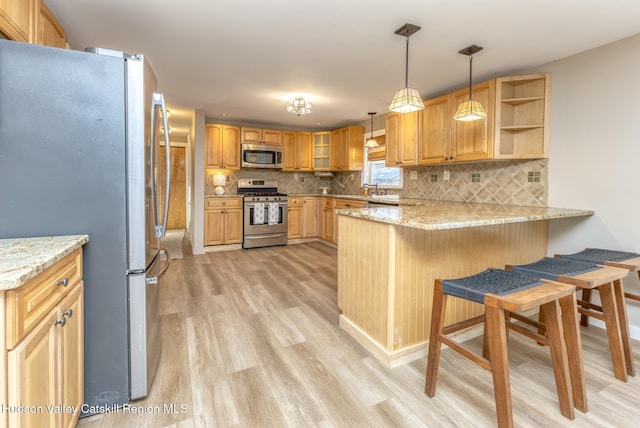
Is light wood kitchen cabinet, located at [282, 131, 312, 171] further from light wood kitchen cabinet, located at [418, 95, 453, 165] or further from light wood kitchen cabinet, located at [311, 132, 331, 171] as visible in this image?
light wood kitchen cabinet, located at [418, 95, 453, 165]

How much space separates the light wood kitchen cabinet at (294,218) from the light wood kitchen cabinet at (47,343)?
439cm

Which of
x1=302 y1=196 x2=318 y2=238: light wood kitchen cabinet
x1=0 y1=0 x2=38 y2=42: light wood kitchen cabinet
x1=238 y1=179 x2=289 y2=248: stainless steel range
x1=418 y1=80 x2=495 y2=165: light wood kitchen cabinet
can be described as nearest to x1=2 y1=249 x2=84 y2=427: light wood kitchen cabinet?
x1=0 y1=0 x2=38 y2=42: light wood kitchen cabinet

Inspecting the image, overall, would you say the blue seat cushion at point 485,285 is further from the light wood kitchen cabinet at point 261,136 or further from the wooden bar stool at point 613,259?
the light wood kitchen cabinet at point 261,136

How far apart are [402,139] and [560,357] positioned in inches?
120

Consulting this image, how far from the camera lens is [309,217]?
19.6 ft

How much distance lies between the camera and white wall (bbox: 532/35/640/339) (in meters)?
2.32

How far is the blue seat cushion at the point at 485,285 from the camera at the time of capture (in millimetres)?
1439

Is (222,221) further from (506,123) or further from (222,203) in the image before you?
(506,123)

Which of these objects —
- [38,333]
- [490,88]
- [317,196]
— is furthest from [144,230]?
[317,196]

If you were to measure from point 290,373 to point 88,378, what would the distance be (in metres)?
1.02

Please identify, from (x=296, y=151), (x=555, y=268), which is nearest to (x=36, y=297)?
(x=555, y=268)

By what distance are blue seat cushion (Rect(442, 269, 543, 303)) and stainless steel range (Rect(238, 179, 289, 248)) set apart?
4.15 meters

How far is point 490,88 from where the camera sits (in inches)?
116

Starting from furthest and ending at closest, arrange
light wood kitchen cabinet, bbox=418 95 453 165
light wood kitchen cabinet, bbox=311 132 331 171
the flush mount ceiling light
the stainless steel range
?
light wood kitchen cabinet, bbox=311 132 331 171, the stainless steel range, the flush mount ceiling light, light wood kitchen cabinet, bbox=418 95 453 165
